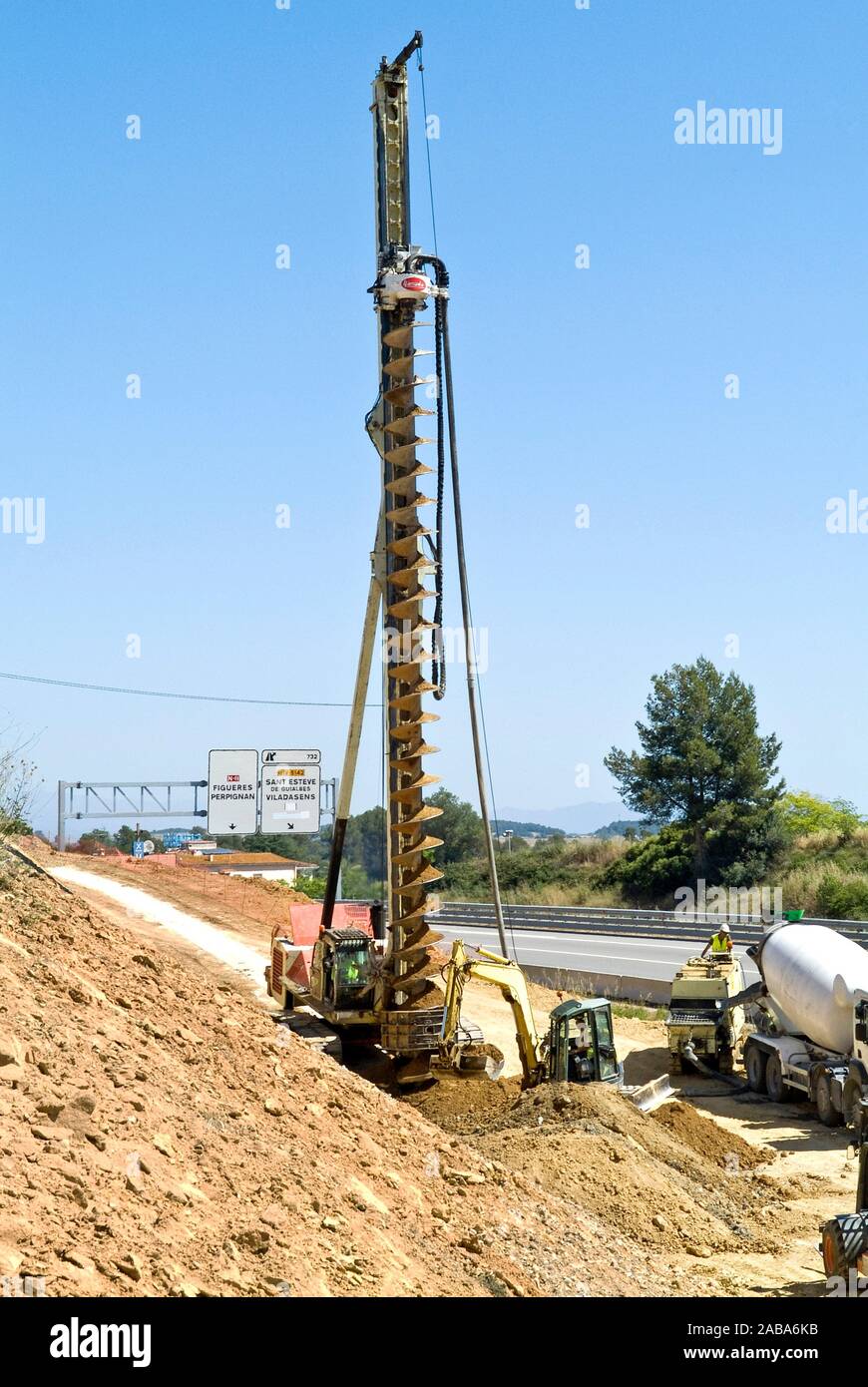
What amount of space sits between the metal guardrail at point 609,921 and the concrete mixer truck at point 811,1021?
16.3 m

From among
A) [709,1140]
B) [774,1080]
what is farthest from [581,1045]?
[774,1080]

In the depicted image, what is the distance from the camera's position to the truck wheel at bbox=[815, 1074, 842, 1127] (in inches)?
757

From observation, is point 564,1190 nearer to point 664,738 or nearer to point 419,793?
point 419,793

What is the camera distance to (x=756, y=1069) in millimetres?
21688

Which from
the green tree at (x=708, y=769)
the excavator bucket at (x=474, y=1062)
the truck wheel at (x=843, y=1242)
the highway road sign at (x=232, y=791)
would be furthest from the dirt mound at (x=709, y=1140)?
the green tree at (x=708, y=769)

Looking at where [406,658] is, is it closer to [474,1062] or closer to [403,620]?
[403,620]

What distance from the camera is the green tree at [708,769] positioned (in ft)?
198

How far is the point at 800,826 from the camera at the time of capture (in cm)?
6631

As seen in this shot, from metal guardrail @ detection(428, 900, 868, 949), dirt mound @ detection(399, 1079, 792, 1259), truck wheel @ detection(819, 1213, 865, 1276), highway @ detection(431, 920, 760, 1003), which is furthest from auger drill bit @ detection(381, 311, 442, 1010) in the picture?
metal guardrail @ detection(428, 900, 868, 949)

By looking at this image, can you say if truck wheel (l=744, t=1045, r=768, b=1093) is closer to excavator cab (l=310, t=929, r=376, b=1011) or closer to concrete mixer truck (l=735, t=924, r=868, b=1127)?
concrete mixer truck (l=735, t=924, r=868, b=1127)

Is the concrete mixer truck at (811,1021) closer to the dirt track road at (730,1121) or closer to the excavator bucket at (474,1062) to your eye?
the dirt track road at (730,1121)

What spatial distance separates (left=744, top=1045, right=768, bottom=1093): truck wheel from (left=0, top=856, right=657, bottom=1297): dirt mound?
9.65m
